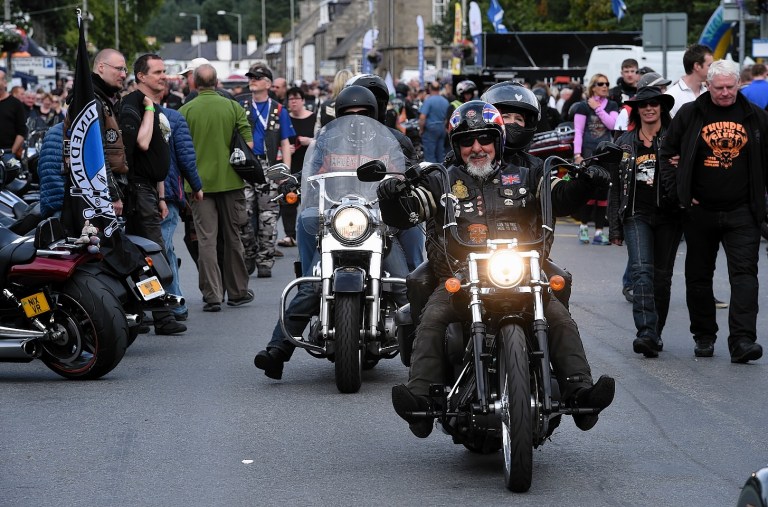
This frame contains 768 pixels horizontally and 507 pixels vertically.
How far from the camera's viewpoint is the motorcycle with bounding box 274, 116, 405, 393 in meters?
8.77

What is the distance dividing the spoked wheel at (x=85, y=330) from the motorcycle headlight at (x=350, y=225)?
1505mm

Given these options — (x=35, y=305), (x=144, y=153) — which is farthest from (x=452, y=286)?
(x=144, y=153)

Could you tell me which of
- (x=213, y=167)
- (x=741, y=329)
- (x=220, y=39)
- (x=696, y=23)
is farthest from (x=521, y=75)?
(x=220, y=39)

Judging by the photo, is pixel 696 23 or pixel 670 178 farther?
pixel 696 23

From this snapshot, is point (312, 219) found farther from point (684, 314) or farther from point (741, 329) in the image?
point (684, 314)

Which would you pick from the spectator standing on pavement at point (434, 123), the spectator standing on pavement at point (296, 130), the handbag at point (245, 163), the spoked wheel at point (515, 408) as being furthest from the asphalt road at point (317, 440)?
the spectator standing on pavement at point (434, 123)

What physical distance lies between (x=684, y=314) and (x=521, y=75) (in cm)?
3042

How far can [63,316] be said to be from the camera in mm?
9430

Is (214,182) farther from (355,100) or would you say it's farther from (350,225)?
(350,225)

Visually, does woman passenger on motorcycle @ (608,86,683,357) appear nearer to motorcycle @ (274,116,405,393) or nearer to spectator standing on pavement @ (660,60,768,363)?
spectator standing on pavement @ (660,60,768,363)

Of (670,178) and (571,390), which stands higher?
(670,178)

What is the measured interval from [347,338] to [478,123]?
2091 millimetres

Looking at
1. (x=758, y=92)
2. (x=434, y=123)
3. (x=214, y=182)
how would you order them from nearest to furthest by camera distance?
(x=214, y=182)
(x=758, y=92)
(x=434, y=123)

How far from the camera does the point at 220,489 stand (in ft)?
21.2
